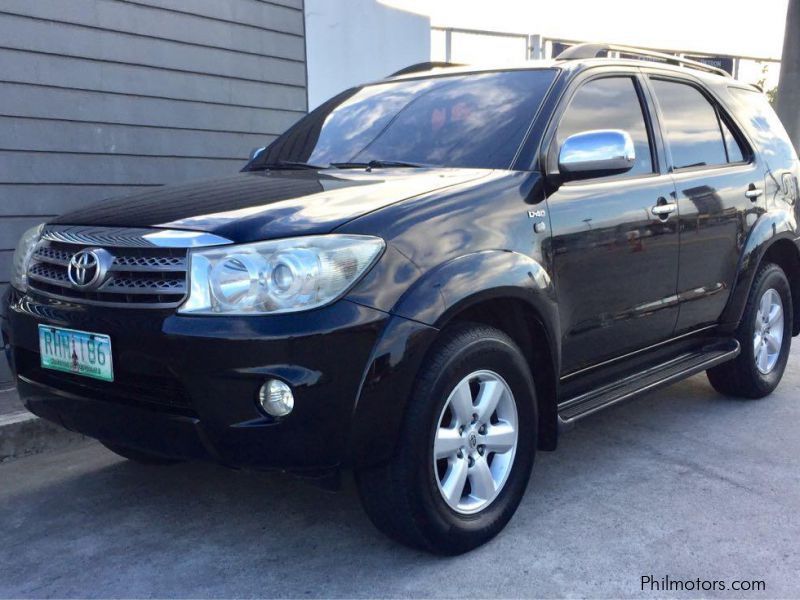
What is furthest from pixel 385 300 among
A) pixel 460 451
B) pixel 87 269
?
pixel 87 269

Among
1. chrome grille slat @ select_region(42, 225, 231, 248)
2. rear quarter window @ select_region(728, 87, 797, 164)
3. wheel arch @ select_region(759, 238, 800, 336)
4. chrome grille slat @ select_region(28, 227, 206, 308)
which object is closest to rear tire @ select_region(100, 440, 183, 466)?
chrome grille slat @ select_region(28, 227, 206, 308)

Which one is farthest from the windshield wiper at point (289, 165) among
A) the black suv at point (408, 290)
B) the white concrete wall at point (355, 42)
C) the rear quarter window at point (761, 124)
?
the white concrete wall at point (355, 42)

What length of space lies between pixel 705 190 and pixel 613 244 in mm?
965

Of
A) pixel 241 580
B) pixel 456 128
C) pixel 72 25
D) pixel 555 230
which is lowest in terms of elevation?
pixel 241 580

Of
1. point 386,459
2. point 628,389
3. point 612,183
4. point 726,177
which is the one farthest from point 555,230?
point 726,177

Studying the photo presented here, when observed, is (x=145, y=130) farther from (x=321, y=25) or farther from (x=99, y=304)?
(x=99, y=304)

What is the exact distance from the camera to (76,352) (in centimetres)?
279

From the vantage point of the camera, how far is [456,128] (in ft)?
11.7

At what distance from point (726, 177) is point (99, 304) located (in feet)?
10.6

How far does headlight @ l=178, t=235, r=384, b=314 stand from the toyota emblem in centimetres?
37

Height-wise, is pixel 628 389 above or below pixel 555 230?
below

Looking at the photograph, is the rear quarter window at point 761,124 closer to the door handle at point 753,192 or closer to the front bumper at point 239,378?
the door handle at point 753,192

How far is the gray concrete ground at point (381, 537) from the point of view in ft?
9.15

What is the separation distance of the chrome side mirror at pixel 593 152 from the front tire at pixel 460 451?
0.74 meters
